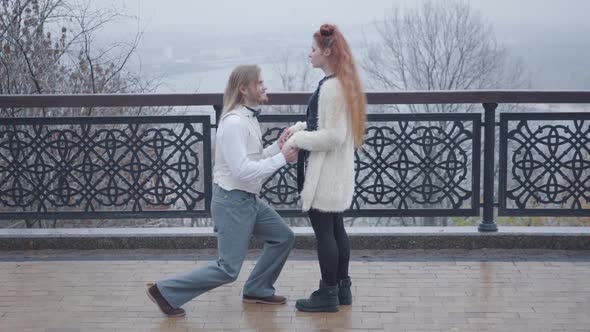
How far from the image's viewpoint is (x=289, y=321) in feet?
15.5

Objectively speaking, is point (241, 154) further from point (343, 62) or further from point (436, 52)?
point (436, 52)

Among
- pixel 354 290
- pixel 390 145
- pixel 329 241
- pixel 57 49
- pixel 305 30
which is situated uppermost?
pixel 305 30

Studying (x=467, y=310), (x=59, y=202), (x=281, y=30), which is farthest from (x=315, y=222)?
(x=281, y=30)

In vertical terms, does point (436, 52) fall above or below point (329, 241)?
above

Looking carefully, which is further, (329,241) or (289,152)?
(329,241)

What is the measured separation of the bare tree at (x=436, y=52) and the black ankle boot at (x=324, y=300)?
38.9 metres

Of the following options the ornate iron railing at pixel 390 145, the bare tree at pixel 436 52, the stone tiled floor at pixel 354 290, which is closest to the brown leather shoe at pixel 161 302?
the stone tiled floor at pixel 354 290

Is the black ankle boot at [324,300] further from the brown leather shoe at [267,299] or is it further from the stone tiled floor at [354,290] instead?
the brown leather shoe at [267,299]

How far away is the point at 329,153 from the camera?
4539mm

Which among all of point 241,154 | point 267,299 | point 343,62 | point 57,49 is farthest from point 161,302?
point 57,49

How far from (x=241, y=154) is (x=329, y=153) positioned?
0.52 metres

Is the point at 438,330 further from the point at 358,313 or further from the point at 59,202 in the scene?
the point at 59,202

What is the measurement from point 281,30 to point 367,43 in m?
9.41

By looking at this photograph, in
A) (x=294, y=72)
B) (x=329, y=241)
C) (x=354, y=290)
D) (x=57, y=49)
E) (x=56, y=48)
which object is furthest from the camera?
(x=294, y=72)
